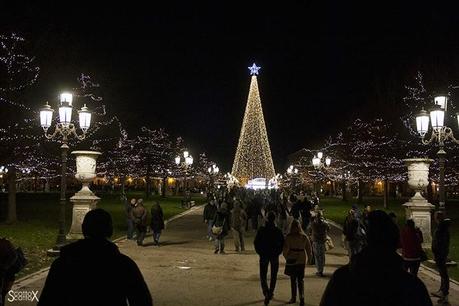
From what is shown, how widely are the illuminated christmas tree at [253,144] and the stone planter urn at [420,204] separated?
36.0 meters

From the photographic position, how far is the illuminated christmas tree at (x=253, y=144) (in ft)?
187

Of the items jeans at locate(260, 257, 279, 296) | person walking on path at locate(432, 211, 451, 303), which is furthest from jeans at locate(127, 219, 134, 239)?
person walking on path at locate(432, 211, 451, 303)

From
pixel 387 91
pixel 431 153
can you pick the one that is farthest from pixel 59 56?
pixel 387 91

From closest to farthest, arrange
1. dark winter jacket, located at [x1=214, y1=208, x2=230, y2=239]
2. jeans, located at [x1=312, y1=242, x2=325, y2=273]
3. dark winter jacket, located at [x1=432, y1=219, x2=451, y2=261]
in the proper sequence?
dark winter jacket, located at [x1=432, y1=219, x2=451, y2=261], jeans, located at [x1=312, y1=242, x2=325, y2=273], dark winter jacket, located at [x1=214, y1=208, x2=230, y2=239]

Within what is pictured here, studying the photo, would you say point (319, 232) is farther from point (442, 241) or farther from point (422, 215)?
point (422, 215)

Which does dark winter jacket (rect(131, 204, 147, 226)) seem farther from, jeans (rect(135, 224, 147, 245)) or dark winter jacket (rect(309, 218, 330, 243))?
dark winter jacket (rect(309, 218, 330, 243))

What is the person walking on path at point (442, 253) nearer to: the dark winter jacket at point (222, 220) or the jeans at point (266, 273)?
the jeans at point (266, 273)

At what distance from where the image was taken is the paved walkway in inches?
417

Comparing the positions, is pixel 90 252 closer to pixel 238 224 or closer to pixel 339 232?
pixel 238 224

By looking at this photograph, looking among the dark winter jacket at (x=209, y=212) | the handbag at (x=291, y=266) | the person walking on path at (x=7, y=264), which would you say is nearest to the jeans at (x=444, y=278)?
the handbag at (x=291, y=266)

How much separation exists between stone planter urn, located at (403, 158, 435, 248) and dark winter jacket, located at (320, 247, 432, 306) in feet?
55.7

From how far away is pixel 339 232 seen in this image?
26.0m

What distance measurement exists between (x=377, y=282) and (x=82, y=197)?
18.4 meters

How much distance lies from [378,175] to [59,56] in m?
33.0
